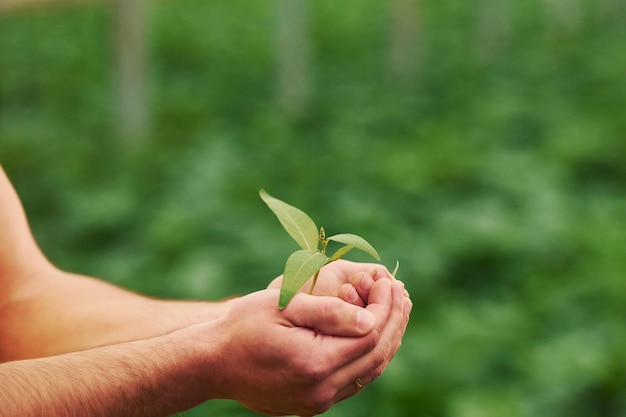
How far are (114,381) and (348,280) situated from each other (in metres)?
0.60

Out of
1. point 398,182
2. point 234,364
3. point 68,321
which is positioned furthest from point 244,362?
point 398,182

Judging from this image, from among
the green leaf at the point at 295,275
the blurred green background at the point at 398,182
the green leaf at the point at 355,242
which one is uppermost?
the green leaf at the point at 355,242

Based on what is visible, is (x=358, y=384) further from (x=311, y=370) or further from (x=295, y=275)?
(x=295, y=275)

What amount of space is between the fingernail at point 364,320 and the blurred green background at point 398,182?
212 cm

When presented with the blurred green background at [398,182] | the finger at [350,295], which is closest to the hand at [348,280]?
the finger at [350,295]

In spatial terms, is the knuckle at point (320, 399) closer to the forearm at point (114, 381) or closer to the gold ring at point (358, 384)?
the gold ring at point (358, 384)

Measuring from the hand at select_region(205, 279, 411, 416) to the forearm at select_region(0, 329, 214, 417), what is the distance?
7 cm

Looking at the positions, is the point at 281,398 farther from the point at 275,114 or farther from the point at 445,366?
the point at 275,114

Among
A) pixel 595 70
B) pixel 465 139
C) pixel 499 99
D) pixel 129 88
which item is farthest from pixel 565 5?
pixel 129 88

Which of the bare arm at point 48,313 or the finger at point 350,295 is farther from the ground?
the finger at point 350,295

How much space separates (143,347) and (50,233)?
4.16 m

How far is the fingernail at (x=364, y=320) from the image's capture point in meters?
Result: 1.76

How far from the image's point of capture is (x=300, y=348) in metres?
1.72

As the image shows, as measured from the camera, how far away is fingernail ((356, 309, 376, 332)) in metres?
1.76
